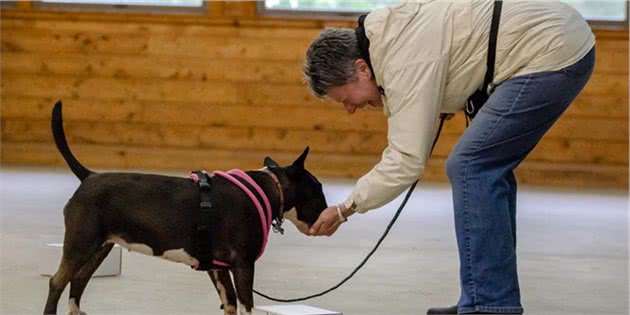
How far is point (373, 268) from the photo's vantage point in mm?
4844

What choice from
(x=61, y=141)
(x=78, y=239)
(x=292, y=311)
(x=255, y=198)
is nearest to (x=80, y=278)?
(x=78, y=239)

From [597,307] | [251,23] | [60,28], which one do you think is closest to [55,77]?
[60,28]

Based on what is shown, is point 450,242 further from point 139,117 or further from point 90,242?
point 139,117

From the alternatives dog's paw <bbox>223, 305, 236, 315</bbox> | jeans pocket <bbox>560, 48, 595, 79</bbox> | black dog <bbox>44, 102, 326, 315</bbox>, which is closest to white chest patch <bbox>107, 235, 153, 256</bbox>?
black dog <bbox>44, 102, 326, 315</bbox>

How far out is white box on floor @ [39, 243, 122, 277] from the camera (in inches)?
171

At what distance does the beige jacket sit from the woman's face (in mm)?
46

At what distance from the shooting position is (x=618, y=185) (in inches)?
356

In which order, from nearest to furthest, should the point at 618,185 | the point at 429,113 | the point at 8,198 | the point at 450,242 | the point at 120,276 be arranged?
the point at 429,113 → the point at 120,276 → the point at 450,242 → the point at 8,198 → the point at 618,185

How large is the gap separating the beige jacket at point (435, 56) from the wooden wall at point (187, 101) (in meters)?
5.96

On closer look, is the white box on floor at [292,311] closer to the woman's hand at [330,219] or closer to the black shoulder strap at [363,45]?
the woman's hand at [330,219]

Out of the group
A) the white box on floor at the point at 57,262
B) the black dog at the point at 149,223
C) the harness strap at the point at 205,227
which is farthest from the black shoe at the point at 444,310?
the white box on floor at the point at 57,262

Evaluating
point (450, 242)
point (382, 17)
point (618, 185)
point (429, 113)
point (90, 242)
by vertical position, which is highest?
point (382, 17)

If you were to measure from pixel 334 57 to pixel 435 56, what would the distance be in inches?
11.4

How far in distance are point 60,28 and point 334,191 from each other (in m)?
3.06
